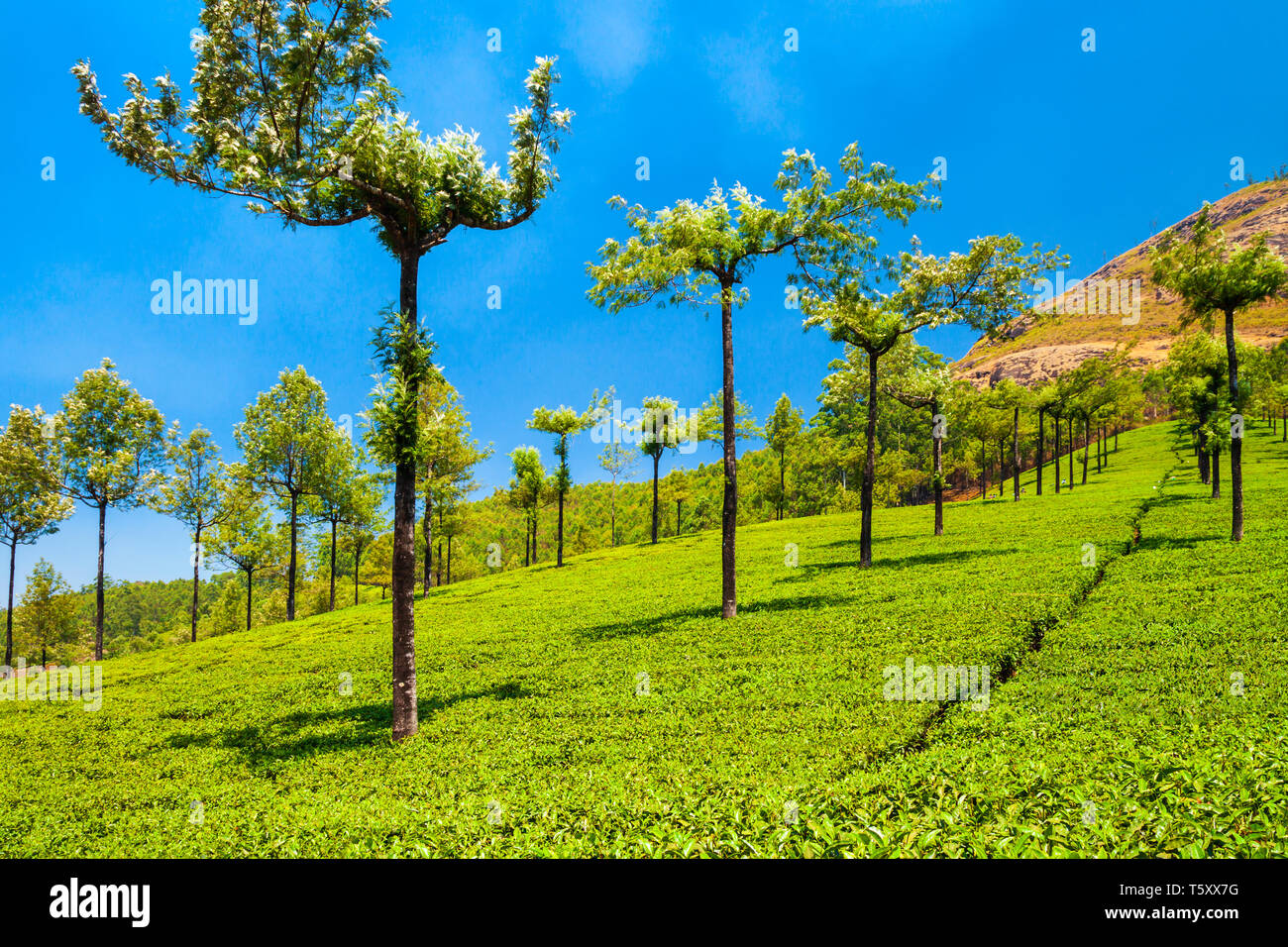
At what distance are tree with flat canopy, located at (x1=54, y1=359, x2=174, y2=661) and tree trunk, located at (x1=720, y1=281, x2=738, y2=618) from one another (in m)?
38.4

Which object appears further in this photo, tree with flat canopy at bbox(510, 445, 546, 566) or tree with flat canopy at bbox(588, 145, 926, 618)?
tree with flat canopy at bbox(510, 445, 546, 566)

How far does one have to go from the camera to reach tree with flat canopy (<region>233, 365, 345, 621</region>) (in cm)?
4122

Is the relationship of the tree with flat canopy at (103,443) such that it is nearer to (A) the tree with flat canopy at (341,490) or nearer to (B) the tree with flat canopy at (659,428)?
(A) the tree with flat canopy at (341,490)

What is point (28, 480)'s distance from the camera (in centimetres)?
3384

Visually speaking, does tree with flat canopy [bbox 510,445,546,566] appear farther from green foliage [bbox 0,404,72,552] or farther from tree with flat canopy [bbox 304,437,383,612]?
green foliage [bbox 0,404,72,552]

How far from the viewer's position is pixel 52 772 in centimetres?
1191

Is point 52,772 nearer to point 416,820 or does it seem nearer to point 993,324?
point 416,820

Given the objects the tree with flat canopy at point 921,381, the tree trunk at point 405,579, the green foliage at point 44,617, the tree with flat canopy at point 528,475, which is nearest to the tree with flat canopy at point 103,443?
the green foliage at point 44,617

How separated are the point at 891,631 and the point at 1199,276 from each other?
19.7 m

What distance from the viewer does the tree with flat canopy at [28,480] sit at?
109 feet

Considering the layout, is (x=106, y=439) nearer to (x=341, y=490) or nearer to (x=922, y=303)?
(x=341, y=490)

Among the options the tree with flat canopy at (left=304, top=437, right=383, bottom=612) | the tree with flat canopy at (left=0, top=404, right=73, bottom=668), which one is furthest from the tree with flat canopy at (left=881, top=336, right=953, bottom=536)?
the tree with flat canopy at (left=0, top=404, right=73, bottom=668)

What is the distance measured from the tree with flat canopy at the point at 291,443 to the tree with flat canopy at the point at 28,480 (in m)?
9.78
